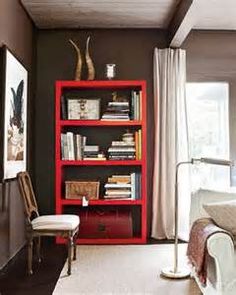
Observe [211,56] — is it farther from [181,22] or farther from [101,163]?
[101,163]

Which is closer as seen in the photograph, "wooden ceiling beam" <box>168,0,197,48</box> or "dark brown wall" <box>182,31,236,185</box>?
"wooden ceiling beam" <box>168,0,197,48</box>

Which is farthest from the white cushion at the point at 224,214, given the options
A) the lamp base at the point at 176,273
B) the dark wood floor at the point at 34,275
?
the dark wood floor at the point at 34,275

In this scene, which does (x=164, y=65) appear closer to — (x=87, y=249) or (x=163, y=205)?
(x=163, y=205)

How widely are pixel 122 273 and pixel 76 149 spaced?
169 centimetres

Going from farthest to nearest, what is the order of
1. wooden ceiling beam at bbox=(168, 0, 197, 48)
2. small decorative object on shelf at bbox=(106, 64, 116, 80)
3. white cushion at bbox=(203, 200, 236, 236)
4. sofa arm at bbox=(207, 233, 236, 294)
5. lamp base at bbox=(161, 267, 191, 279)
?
small decorative object on shelf at bbox=(106, 64, 116, 80), wooden ceiling beam at bbox=(168, 0, 197, 48), lamp base at bbox=(161, 267, 191, 279), white cushion at bbox=(203, 200, 236, 236), sofa arm at bbox=(207, 233, 236, 294)

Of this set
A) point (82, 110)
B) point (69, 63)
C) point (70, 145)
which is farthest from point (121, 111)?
point (69, 63)

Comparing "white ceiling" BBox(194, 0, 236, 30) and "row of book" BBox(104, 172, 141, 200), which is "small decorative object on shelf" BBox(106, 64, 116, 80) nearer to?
"white ceiling" BBox(194, 0, 236, 30)

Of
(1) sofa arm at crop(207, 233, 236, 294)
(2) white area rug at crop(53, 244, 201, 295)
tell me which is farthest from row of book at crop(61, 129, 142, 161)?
(1) sofa arm at crop(207, 233, 236, 294)

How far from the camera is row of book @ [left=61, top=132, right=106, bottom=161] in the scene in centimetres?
474

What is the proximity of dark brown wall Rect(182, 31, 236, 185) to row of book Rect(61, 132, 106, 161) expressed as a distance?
1.54 meters

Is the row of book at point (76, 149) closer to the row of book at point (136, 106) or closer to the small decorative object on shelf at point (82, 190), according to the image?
the small decorative object on shelf at point (82, 190)

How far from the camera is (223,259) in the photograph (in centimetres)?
246

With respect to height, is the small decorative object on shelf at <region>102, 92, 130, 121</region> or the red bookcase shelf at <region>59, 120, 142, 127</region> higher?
the small decorative object on shelf at <region>102, 92, 130, 121</region>

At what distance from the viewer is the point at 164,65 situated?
200 inches
